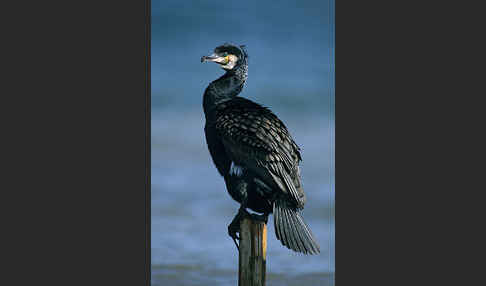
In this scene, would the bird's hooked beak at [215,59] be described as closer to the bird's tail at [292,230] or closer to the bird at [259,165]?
the bird at [259,165]

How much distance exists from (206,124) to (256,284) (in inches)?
89.3

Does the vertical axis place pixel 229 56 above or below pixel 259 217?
above

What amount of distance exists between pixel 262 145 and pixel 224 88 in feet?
3.78

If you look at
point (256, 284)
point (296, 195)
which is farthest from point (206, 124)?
point (256, 284)

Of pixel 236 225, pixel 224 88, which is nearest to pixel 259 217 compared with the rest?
pixel 236 225

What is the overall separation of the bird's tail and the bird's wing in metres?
0.17

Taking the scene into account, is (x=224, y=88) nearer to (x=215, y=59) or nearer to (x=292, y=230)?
(x=215, y=59)

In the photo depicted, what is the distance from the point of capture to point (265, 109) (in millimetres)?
9133

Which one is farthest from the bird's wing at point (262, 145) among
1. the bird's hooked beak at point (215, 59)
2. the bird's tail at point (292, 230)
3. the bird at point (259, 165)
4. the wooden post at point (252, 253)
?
the bird's hooked beak at point (215, 59)

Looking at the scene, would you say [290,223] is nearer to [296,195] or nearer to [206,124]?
[296,195]

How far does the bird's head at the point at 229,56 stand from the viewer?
9.32 m

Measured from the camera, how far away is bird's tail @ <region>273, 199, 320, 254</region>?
8430 millimetres

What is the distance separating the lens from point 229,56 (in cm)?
936

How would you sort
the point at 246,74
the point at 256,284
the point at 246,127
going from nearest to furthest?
the point at 256,284, the point at 246,127, the point at 246,74
